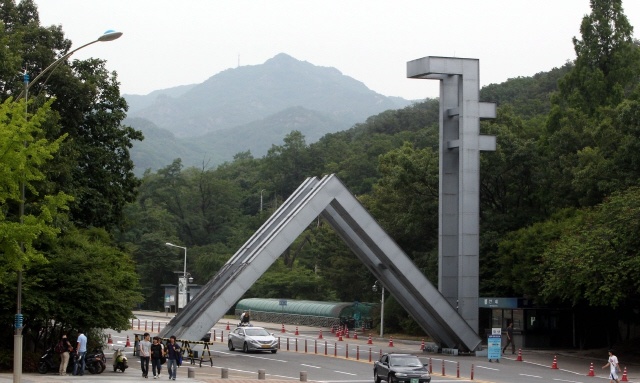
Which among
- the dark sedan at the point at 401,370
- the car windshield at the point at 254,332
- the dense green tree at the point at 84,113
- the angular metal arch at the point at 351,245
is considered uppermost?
the dense green tree at the point at 84,113

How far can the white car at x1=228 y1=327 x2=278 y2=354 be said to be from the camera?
5128 centimetres

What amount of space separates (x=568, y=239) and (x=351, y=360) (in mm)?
12795

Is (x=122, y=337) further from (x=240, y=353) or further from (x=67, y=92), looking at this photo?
(x=67, y=92)

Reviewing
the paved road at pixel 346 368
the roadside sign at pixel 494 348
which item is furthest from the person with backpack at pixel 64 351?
the roadside sign at pixel 494 348

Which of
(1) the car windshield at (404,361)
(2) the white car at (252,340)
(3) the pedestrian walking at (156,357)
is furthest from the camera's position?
(2) the white car at (252,340)

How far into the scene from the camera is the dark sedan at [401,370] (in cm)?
3438

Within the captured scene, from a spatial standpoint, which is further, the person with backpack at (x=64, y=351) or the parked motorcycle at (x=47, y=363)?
the parked motorcycle at (x=47, y=363)

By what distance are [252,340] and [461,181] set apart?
1355 centimetres

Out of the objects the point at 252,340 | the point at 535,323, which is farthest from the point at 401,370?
the point at 535,323

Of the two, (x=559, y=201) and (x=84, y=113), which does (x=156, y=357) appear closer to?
(x=84, y=113)

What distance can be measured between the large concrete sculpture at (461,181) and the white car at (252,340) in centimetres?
927

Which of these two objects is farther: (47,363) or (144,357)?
(47,363)

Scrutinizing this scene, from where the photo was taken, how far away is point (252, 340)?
2024 inches

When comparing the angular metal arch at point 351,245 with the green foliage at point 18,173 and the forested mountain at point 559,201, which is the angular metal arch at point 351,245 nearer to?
the forested mountain at point 559,201
